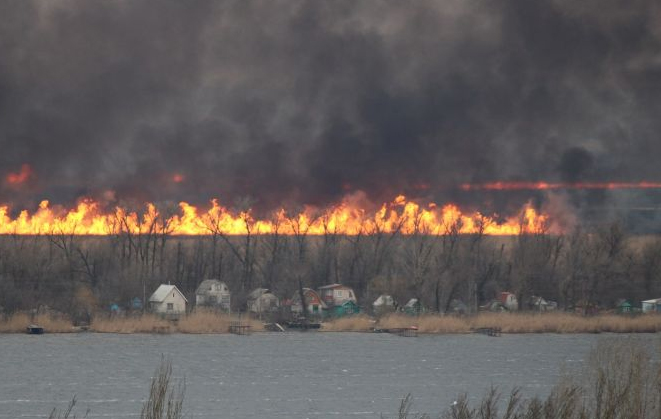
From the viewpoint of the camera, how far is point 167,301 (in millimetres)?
119000

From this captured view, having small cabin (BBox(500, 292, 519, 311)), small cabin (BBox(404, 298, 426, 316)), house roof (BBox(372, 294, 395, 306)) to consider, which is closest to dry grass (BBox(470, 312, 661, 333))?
small cabin (BBox(500, 292, 519, 311))

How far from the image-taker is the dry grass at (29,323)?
10800 cm

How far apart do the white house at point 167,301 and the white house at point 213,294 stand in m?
3.26

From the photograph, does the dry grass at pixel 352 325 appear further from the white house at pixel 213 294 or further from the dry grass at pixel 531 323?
the white house at pixel 213 294

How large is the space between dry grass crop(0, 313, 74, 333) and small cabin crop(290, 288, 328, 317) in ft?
96.2

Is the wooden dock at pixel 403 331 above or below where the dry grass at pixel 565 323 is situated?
below

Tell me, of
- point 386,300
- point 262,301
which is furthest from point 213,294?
point 386,300

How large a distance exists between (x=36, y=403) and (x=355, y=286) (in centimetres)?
7777

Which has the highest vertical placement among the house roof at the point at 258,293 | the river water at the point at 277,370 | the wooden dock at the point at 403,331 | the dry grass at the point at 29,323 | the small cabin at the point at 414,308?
the house roof at the point at 258,293

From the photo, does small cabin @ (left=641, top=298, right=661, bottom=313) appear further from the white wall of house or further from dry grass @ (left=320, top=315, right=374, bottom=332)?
the white wall of house

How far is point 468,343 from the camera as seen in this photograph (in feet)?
354

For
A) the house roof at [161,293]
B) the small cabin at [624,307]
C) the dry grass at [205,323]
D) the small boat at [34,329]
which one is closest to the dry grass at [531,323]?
the small cabin at [624,307]

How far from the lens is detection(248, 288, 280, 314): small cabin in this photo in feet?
400

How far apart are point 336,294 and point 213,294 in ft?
53.8
